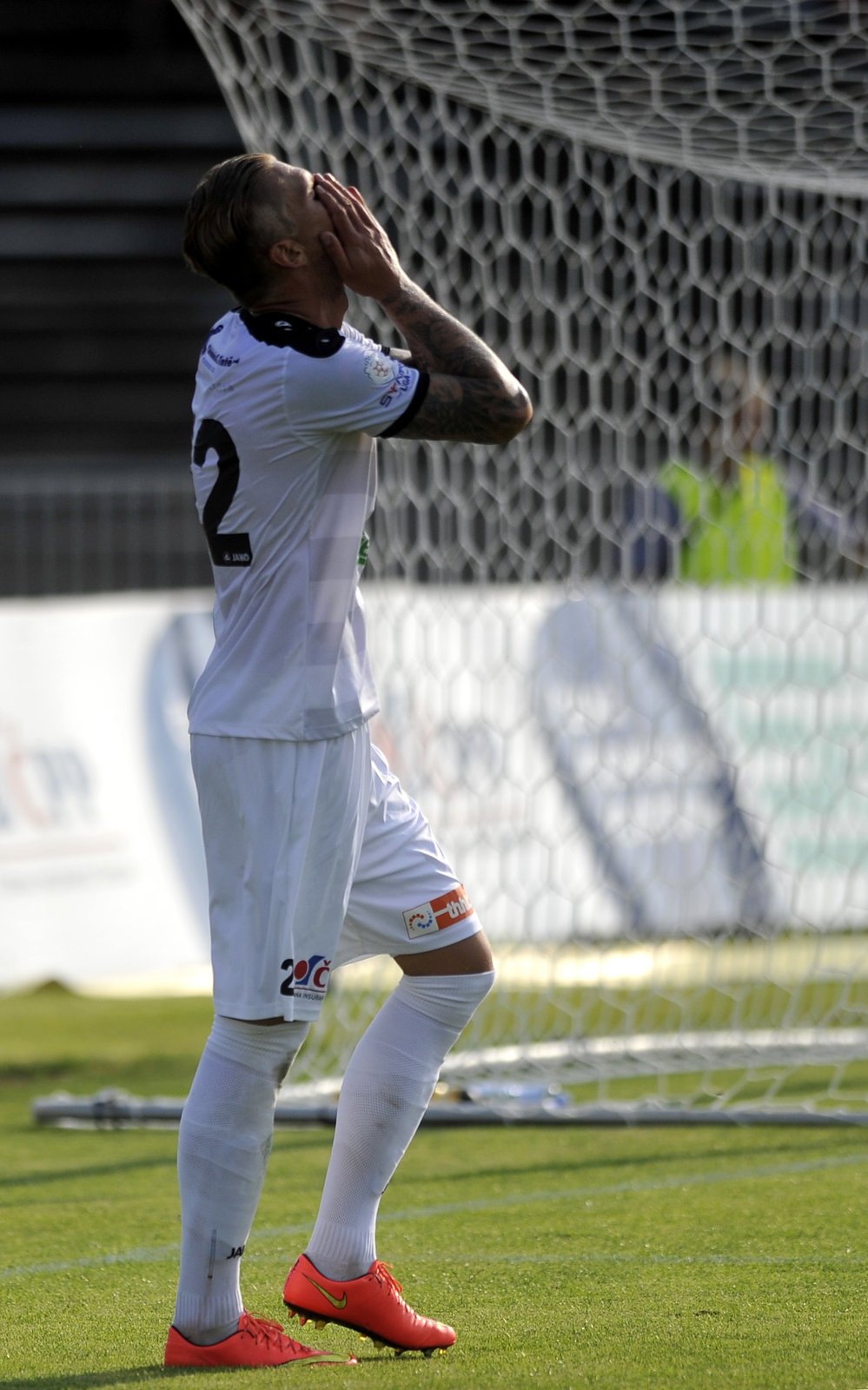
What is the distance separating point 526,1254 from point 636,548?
17.0ft

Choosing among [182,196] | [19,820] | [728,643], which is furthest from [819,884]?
[182,196]

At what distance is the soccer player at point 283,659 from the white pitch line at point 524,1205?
864 mm

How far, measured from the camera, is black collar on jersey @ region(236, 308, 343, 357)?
302cm

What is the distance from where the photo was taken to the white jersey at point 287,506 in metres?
3.02

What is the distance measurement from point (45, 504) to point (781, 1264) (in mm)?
7553

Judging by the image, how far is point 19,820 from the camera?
7.92 meters

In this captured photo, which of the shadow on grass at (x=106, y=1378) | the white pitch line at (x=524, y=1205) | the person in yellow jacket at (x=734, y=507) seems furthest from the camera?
the person in yellow jacket at (x=734, y=507)

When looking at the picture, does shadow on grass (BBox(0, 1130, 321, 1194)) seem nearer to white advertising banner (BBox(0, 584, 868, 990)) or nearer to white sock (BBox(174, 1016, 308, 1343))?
white sock (BBox(174, 1016, 308, 1343))

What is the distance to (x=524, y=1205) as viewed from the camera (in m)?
4.43

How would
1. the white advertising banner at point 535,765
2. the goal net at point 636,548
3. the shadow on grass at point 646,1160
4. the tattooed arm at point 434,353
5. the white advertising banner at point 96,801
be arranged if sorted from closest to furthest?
the tattooed arm at point 434,353 → the shadow on grass at point 646,1160 → the goal net at point 636,548 → the white advertising banner at point 535,765 → the white advertising banner at point 96,801

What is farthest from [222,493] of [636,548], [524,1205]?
[636,548]

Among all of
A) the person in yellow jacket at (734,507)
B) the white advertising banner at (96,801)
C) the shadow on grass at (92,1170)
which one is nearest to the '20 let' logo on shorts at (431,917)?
the shadow on grass at (92,1170)

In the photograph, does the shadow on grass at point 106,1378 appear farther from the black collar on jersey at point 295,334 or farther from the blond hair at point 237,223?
the blond hair at point 237,223

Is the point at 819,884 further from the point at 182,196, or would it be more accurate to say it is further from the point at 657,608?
the point at 182,196
